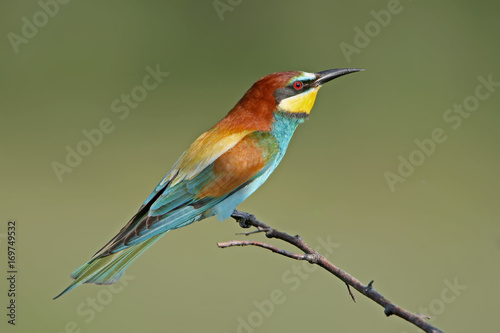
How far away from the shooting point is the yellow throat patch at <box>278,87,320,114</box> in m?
1.65

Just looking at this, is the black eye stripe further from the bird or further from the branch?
the branch

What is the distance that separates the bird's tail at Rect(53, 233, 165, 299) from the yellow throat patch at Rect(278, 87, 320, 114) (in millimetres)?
476

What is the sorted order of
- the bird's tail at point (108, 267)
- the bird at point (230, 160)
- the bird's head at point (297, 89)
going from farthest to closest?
1. the bird's head at point (297, 89)
2. the bird at point (230, 160)
3. the bird's tail at point (108, 267)

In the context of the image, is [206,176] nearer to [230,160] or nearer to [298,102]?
[230,160]

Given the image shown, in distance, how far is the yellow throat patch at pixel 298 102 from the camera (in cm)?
165

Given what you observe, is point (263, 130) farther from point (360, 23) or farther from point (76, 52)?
point (76, 52)

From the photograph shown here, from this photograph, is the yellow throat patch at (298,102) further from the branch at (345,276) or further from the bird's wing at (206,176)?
the branch at (345,276)

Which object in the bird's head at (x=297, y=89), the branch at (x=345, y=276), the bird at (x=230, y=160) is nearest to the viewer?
the branch at (x=345, y=276)

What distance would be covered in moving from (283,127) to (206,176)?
271 mm

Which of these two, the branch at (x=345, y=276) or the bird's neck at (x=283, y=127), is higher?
the bird's neck at (x=283, y=127)

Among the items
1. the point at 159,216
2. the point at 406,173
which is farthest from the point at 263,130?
the point at 406,173

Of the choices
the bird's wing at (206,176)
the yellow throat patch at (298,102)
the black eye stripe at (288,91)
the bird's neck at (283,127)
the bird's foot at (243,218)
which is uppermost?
the black eye stripe at (288,91)

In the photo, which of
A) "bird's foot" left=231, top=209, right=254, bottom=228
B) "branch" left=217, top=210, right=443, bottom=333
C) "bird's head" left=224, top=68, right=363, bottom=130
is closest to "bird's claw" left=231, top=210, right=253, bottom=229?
"bird's foot" left=231, top=209, right=254, bottom=228

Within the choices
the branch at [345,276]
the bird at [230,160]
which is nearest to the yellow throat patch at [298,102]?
the bird at [230,160]
